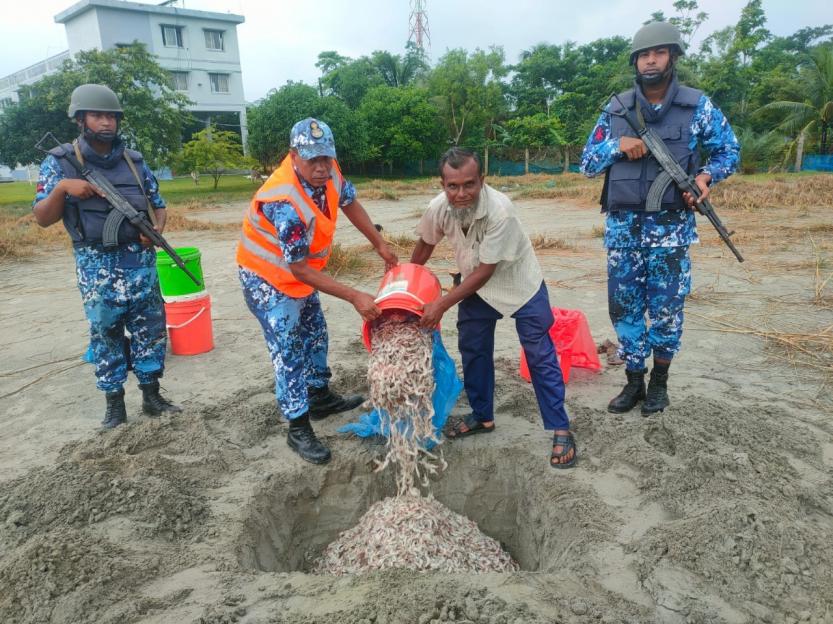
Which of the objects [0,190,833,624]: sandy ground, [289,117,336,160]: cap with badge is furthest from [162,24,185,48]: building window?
[289,117,336,160]: cap with badge

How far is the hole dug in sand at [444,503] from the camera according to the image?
3.13m

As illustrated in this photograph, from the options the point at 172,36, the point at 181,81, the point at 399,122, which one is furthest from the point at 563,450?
the point at 172,36

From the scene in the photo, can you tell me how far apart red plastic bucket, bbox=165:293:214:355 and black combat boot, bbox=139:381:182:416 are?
1173mm

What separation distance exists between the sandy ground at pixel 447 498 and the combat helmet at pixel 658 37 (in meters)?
2.22

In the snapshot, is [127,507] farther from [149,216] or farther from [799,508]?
[799,508]

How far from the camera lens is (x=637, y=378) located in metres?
3.90

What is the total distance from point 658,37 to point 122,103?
77.6 ft

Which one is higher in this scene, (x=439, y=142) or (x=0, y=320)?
(x=439, y=142)

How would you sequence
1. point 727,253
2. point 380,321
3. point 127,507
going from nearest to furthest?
1. point 127,507
2. point 380,321
3. point 727,253

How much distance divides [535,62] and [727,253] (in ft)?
105

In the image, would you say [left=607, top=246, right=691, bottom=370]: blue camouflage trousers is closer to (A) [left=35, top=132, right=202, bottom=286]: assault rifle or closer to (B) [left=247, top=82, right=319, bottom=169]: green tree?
(A) [left=35, top=132, right=202, bottom=286]: assault rifle

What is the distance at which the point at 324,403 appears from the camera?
408cm

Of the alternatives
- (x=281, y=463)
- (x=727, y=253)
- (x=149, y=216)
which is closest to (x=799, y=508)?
(x=281, y=463)

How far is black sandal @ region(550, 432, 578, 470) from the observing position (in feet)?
10.9
